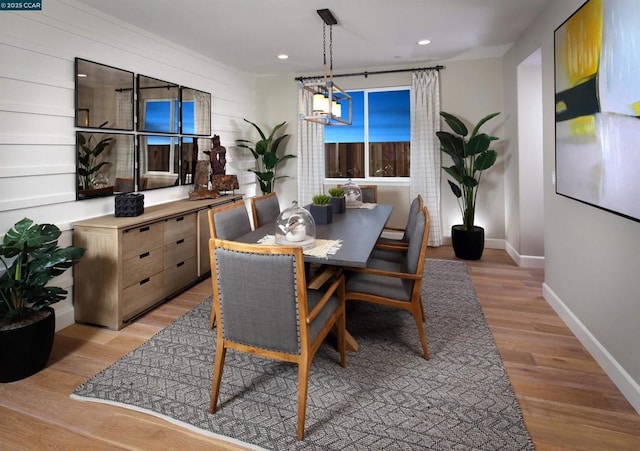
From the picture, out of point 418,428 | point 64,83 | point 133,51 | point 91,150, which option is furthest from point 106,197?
point 418,428

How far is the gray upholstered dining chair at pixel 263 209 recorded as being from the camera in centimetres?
320

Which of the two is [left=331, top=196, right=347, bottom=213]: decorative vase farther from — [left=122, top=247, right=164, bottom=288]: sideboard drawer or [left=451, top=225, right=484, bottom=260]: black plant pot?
[left=451, top=225, right=484, bottom=260]: black plant pot

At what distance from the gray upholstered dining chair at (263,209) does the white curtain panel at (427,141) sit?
2.54 metres

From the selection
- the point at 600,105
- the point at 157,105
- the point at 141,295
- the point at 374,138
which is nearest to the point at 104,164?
the point at 157,105

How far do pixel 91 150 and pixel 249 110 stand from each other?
311cm

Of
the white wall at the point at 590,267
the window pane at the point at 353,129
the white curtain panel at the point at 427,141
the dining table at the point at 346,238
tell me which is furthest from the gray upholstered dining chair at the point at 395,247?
the window pane at the point at 353,129

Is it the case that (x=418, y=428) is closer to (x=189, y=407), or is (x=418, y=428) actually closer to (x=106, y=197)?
(x=189, y=407)

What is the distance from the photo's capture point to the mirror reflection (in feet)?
12.1

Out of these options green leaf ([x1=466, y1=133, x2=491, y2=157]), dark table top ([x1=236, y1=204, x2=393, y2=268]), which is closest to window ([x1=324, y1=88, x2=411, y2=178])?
green leaf ([x1=466, y1=133, x2=491, y2=157])

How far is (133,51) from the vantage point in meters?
3.52

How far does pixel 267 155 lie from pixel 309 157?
0.66 metres

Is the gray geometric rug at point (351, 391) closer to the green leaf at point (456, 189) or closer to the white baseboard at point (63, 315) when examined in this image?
the white baseboard at point (63, 315)

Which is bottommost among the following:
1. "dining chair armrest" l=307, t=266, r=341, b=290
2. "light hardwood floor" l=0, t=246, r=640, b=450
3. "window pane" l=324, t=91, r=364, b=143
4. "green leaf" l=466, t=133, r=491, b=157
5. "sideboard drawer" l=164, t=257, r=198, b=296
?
"light hardwood floor" l=0, t=246, r=640, b=450

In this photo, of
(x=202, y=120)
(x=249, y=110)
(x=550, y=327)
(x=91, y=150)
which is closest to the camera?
(x=550, y=327)
